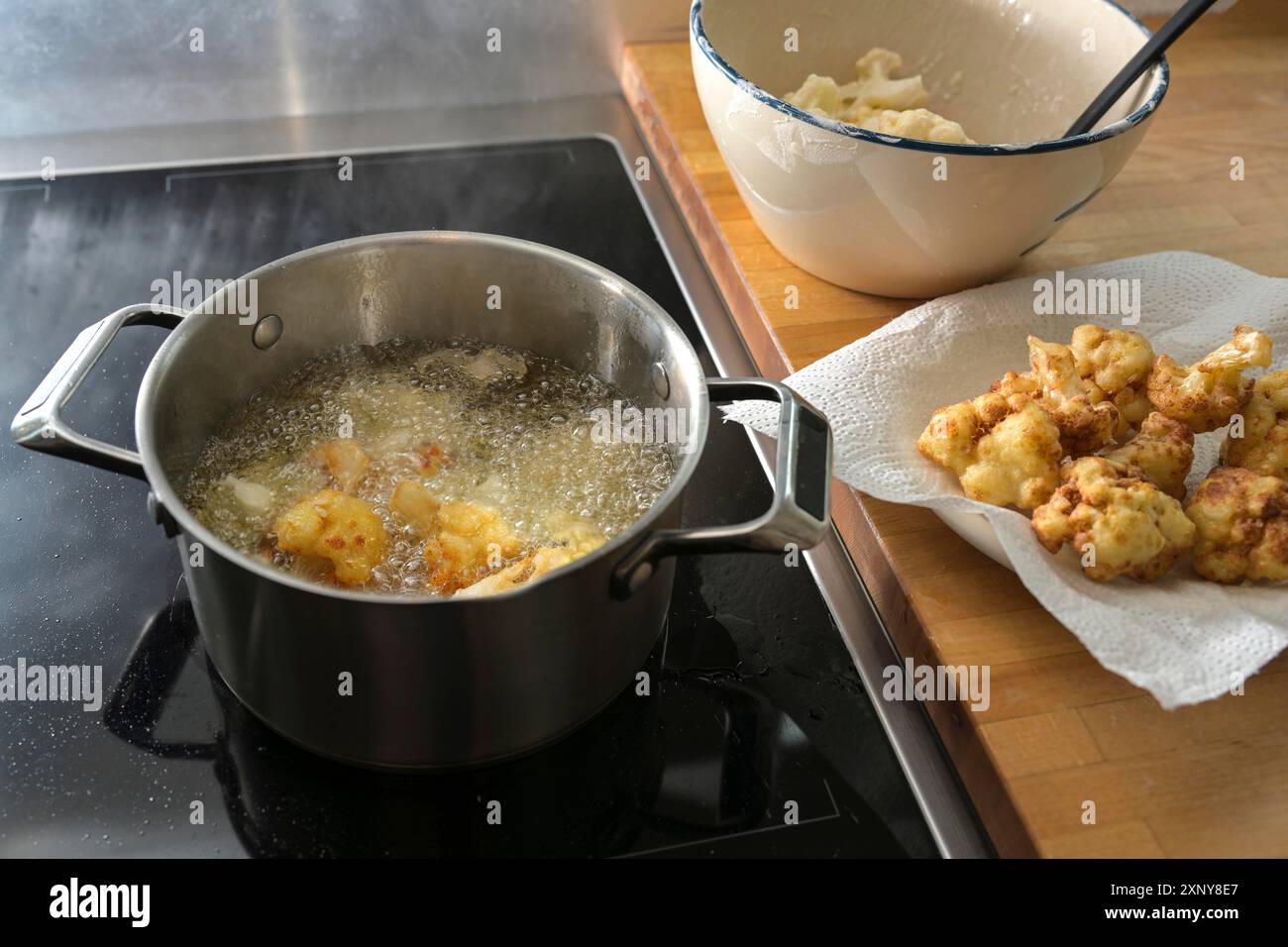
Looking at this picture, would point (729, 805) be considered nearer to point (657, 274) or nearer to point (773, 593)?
point (773, 593)

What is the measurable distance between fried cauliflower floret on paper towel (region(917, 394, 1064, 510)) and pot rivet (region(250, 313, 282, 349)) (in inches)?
17.7

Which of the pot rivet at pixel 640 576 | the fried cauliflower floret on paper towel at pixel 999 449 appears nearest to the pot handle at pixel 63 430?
the pot rivet at pixel 640 576

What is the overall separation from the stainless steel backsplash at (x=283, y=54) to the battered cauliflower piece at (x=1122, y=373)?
0.69 m

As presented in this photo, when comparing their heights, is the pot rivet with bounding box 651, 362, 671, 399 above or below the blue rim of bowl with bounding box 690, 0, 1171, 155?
below

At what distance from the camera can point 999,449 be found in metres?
0.77

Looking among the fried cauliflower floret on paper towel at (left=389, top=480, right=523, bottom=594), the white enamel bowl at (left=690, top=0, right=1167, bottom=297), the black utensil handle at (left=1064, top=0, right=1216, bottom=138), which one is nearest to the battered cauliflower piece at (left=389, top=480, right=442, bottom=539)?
the fried cauliflower floret on paper towel at (left=389, top=480, right=523, bottom=594)

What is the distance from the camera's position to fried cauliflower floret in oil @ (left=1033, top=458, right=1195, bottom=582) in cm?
70

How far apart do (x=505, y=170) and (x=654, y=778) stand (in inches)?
28.5

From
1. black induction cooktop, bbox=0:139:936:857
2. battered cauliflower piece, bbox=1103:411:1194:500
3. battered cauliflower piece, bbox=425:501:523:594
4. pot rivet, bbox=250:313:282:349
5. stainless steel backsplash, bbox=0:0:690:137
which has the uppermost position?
stainless steel backsplash, bbox=0:0:690:137

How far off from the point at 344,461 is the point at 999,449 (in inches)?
17.1

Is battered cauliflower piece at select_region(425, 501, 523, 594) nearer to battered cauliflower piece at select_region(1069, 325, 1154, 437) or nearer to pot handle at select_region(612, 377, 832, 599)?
pot handle at select_region(612, 377, 832, 599)

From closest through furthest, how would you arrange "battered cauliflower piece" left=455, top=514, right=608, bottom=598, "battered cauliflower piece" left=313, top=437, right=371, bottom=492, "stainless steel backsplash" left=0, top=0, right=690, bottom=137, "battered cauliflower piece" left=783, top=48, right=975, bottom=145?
"battered cauliflower piece" left=455, top=514, right=608, bottom=598, "battered cauliflower piece" left=313, top=437, right=371, bottom=492, "battered cauliflower piece" left=783, top=48, right=975, bottom=145, "stainless steel backsplash" left=0, top=0, right=690, bottom=137

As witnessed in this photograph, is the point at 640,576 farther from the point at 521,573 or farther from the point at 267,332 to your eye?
the point at 267,332

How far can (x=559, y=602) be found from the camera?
586 mm
